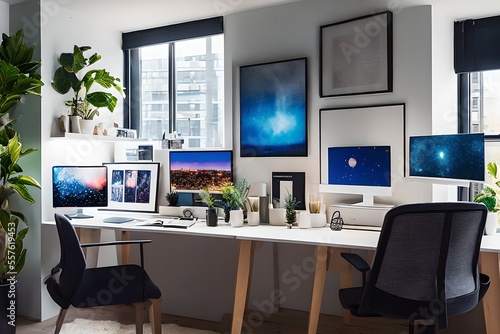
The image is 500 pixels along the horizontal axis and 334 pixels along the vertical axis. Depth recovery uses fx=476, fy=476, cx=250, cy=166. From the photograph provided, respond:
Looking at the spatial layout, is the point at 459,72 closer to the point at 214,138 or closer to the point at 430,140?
the point at 430,140

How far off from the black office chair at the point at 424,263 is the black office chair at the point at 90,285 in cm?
126

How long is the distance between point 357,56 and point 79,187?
2.37 metres

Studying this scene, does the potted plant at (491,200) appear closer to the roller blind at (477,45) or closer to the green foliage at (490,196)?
the green foliage at (490,196)

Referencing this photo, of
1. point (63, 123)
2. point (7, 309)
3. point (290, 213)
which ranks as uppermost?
point (63, 123)

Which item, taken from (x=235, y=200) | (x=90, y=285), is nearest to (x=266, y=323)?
Result: (x=235, y=200)

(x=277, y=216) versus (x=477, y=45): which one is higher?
(x=477, y=45)

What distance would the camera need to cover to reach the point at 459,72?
357 centimetres

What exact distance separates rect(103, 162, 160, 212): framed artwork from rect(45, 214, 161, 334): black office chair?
1179mm

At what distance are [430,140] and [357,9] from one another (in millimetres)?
1112

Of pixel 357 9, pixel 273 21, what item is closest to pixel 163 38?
pixel 273 21

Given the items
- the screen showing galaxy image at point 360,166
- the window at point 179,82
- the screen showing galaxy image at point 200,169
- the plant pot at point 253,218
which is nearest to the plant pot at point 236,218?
the plant pot at point 253,218

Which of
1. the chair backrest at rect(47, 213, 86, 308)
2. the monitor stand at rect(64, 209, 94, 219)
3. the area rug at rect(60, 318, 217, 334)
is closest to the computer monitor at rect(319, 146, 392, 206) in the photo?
the area rug at rect(60, 318, 217, 334)

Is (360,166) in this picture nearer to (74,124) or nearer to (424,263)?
(424,263)

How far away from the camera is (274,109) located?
3705 millimetres
